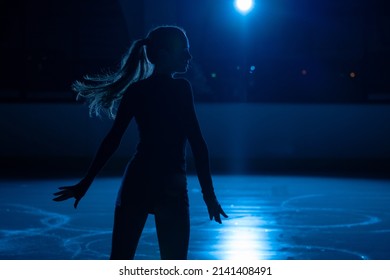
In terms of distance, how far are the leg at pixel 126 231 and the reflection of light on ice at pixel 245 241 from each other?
8.29 feet

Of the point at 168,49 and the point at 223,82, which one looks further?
the point at 223,82

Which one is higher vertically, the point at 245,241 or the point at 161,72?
the point at 161,72

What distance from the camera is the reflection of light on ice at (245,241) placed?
557cm

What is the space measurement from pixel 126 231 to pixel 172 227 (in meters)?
0.20

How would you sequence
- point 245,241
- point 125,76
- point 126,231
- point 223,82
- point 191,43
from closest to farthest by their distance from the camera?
point 126,231 < point 125,76 < point 245,241 < point 191,43 < point 223,82

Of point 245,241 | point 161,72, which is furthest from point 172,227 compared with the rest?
point 245,241

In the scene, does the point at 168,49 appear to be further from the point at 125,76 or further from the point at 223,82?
the point at 223,82

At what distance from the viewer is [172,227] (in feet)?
9.84

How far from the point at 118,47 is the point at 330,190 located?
6925 mm

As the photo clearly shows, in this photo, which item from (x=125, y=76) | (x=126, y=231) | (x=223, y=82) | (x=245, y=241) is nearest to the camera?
(x=126, y=231)

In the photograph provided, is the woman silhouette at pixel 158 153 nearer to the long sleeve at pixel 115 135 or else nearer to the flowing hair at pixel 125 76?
the long sleeve at pixel 115 135

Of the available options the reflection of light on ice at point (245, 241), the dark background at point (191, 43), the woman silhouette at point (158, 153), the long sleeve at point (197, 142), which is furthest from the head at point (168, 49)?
the dark background at point (191, 43)
